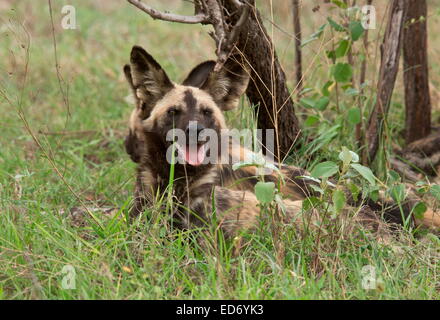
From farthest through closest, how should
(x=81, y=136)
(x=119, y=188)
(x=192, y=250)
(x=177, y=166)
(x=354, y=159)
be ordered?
1. (x=81, y=136)
2. (x=119, y=188)
3. (x=177, y=166)
4. (x=192, y=250)
5. (x=354, y=159)

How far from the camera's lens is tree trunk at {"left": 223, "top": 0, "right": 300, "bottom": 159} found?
4.37m

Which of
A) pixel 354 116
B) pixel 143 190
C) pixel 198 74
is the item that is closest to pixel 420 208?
pixel 354 116

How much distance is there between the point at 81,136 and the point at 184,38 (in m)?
2.71

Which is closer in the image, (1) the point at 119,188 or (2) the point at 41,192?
(2) the point at 41,192

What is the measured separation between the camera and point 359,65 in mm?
5969

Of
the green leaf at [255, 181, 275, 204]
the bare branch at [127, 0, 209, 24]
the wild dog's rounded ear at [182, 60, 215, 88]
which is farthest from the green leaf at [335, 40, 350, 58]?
the green leaf at [255, 181, 275, 204]

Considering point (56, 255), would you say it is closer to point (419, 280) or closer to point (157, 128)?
point (157, 128)

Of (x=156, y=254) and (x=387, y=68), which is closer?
(x=156, y=254)

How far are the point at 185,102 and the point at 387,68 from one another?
166 centimetres

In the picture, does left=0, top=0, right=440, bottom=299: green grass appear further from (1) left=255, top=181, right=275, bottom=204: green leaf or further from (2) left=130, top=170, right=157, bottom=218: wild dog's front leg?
(1) left=255, top=181, right=275, bottom=204: green leaf

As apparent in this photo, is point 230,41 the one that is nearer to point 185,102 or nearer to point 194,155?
point 185,102

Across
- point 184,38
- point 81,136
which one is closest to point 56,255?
point 81,136

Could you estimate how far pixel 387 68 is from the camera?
494cm

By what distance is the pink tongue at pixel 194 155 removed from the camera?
389 cm
